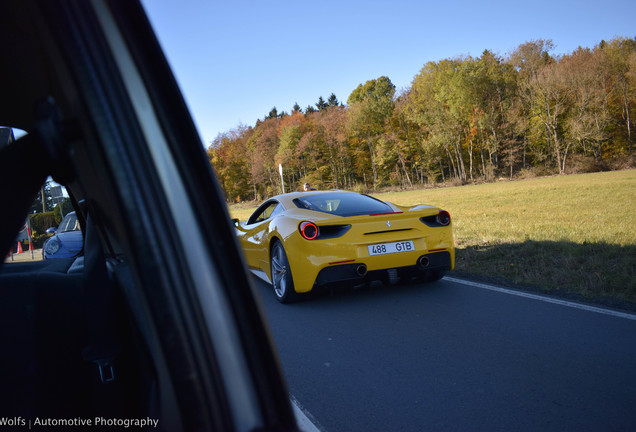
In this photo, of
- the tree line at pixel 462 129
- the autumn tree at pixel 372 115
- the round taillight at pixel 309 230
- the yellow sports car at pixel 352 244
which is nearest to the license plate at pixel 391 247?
the yellow sports car at pixel 352 244

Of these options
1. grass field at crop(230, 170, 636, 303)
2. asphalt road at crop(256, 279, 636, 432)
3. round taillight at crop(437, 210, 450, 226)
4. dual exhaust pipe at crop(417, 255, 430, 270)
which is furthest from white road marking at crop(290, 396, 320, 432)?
grass field at crop(230, 170, 636, 303)

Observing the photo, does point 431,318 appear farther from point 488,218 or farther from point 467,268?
point 488,218

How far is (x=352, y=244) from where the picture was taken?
16.6 feet

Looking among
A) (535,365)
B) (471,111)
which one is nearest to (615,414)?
(535,365)

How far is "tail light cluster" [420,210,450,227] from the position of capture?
5492mm

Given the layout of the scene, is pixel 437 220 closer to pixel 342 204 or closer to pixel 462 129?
pixel 342 204

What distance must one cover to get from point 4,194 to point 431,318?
4217 mm

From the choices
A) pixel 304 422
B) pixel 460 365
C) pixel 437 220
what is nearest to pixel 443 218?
pixel 437 220

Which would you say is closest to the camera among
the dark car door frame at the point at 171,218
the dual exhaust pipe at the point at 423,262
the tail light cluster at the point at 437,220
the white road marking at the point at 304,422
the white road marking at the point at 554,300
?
the dark car door frame at the point at 171,218

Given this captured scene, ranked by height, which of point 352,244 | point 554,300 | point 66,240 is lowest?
point 554,300

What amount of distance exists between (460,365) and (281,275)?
9.32 feet

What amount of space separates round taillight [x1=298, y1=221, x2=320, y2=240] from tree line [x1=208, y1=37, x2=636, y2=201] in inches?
1511

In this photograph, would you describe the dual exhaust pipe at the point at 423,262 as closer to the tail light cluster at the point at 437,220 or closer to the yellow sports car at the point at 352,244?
the yellow sports car at the point at 352,244

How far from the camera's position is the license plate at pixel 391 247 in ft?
16.7
